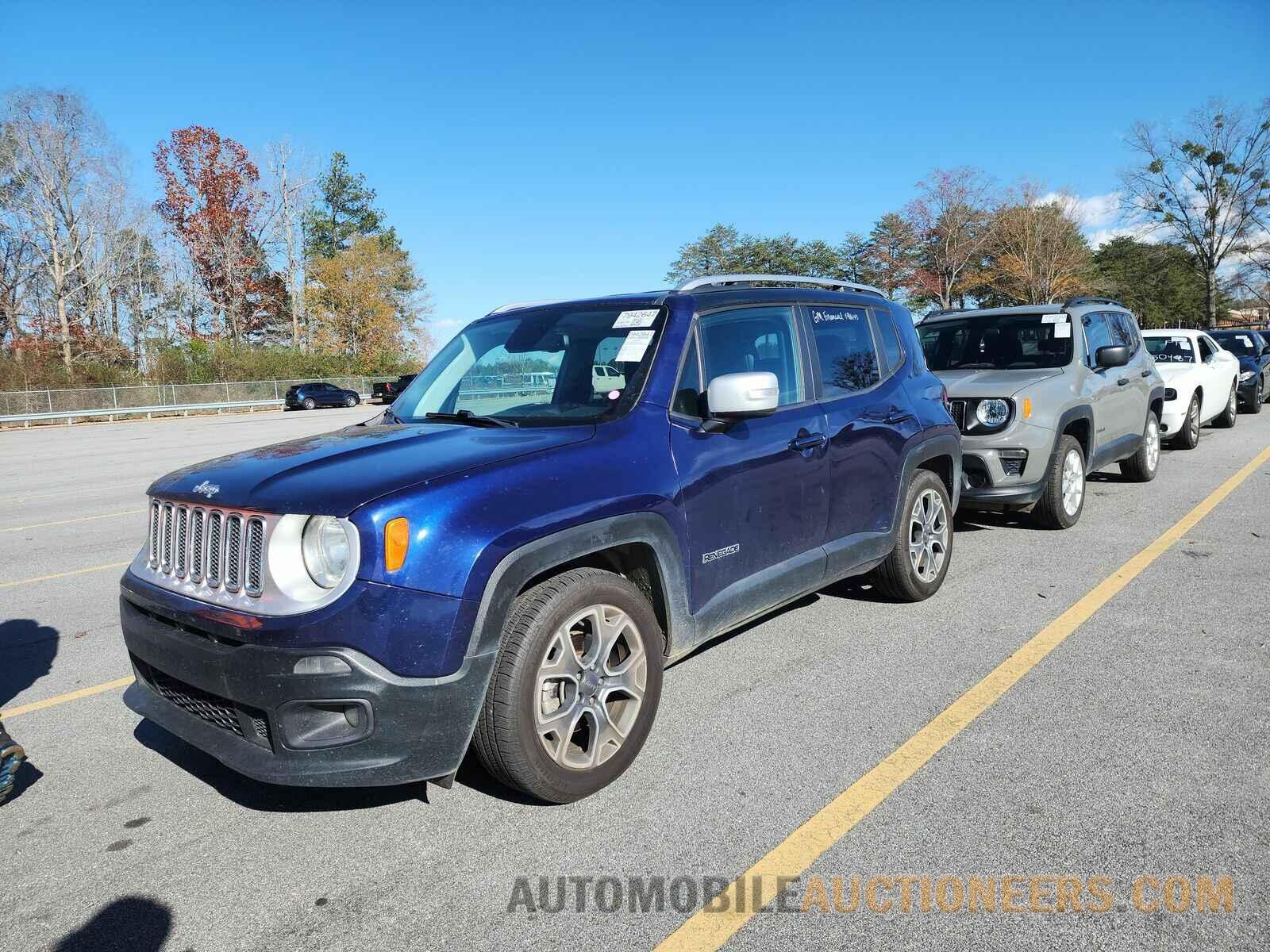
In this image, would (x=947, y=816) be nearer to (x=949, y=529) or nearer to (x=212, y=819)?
(x=212, y=819)

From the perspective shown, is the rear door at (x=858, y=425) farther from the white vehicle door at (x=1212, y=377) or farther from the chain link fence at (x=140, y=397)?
the chain link fence at (x=140, y=397)

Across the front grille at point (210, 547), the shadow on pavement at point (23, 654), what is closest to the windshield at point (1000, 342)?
the front grille at point (210, 547)

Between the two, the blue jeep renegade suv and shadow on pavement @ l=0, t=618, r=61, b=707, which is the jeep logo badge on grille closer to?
the blue jeep renegade suv

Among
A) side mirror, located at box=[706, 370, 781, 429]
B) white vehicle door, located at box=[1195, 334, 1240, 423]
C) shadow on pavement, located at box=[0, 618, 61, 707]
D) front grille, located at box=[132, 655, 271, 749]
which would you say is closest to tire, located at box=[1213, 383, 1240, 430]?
white vehicle door, located at box=[1195, 334, 1240, 423]

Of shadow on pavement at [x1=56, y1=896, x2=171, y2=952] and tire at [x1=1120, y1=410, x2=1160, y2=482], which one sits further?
tire at [x1=1120, y1=410, x2=1160, y2=482]

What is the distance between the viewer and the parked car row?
108 inches

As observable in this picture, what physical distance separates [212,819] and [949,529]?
444 centimetres

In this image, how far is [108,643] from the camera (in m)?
5.23

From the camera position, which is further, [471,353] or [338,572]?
[471,353]

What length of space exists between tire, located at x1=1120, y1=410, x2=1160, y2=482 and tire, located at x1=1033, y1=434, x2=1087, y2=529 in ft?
7.68

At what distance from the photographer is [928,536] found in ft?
18.1

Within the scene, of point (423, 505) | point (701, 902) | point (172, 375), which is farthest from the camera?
point (172, 375)

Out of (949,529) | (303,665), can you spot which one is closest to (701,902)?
(303,665)

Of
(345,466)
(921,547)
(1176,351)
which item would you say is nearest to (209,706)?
(345,466)
